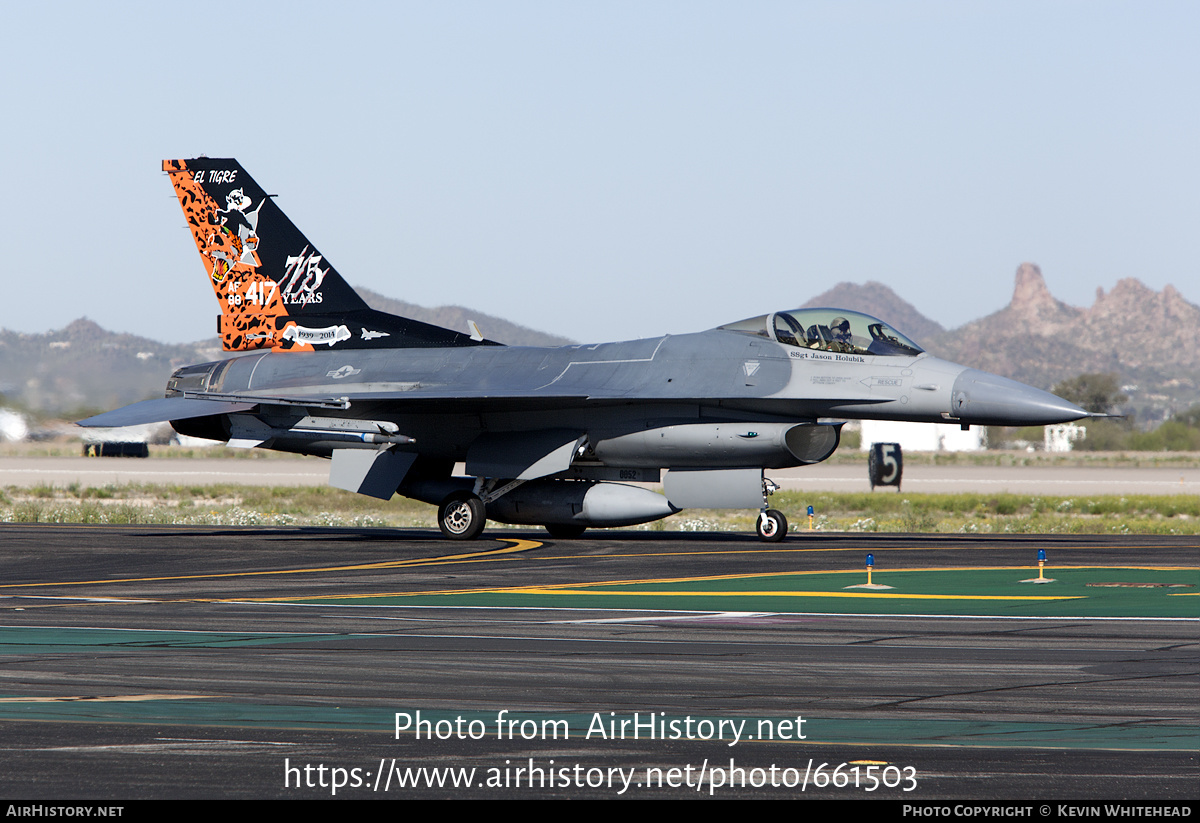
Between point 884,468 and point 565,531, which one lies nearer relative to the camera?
point 565,531

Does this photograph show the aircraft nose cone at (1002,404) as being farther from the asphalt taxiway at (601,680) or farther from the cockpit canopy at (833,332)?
the asphalt taxiway at (601,680)

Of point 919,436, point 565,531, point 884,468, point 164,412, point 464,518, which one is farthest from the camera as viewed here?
point 919,436

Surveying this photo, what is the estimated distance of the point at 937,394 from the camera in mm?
17906

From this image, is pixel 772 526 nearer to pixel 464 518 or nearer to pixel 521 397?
pixel 521 397

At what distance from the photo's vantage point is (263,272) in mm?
22875

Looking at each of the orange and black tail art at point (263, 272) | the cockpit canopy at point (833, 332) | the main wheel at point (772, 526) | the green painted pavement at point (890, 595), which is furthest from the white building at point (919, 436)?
the green painted pavement at point (890, 595)

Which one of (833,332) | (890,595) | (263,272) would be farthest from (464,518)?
(890,595)

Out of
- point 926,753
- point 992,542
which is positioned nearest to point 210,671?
point 926,753

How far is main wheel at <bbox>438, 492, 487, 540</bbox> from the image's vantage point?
2061 cm

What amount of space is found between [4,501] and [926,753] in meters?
35.3

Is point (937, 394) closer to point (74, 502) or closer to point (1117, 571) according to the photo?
point (1117, 571)

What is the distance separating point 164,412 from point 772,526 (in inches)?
392

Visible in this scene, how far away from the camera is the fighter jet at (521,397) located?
732 inches

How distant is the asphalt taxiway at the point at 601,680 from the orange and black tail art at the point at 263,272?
7.07m
